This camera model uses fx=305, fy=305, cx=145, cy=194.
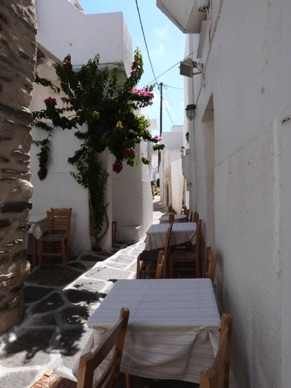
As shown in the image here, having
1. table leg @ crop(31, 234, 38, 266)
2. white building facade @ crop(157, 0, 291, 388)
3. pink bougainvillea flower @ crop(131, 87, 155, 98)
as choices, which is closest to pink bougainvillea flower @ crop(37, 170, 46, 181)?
table leg @ crop(31, 234, 38, 266)

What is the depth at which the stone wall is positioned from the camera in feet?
9.37

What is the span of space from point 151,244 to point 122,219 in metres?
3.33

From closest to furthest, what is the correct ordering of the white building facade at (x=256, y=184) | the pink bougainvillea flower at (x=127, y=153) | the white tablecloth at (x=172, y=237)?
the white building facade at (x=256, y=184) < the white tablecloth at (x=172, y=237) < the pink bougainvillea flower at (x=127, y=153)

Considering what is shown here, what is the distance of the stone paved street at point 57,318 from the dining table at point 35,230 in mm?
317

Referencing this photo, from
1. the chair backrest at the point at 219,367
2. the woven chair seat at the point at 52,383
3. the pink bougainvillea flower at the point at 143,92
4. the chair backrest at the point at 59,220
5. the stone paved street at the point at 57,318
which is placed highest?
the pink bougainvillea flower at the point at 143,92

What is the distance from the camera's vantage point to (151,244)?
4.82 m

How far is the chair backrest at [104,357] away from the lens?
113 centimetres

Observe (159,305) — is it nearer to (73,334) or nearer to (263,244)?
(263,244)

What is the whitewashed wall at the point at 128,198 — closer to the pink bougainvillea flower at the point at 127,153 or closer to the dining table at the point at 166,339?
the pink bougainvillea flower at the point at 127,153

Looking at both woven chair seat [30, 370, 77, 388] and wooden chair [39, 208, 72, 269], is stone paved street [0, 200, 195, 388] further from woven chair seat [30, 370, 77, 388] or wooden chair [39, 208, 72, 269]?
woven chair seat [30, 370, 77, 388]

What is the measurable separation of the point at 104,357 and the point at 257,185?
1.06 metres

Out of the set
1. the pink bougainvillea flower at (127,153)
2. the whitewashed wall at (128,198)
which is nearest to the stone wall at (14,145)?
the pink bougainvillea flower at (127,153)

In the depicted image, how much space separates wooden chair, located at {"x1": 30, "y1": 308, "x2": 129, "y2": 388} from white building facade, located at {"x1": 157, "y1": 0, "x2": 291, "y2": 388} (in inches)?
27.0

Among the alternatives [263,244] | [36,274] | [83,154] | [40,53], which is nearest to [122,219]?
[83,154]
